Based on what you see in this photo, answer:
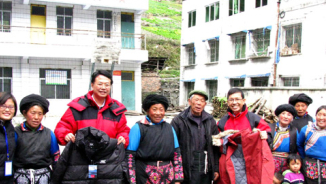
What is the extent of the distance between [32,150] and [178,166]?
1.51 meters

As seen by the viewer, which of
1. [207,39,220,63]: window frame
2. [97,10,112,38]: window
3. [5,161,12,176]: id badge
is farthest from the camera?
[207,39,220,63]: window frame

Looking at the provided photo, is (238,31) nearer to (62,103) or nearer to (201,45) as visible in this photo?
(201,45)

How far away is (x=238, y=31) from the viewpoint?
17500mm

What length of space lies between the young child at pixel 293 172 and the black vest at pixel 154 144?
155 centimetres

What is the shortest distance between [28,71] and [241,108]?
13.3 m

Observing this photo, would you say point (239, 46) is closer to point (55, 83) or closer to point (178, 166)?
point (55, 83)

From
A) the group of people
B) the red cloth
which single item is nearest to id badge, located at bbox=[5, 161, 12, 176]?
the group of people

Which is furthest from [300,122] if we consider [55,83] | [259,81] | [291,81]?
[55,83]

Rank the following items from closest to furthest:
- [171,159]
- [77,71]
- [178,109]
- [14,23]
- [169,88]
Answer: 1. [171,159]
2. [14,23]
3. [77,71]
4. [178,109]
5. [169,88]

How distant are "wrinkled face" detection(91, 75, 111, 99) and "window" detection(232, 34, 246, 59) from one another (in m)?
15.0

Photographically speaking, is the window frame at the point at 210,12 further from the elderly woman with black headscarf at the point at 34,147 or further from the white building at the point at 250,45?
the elderly woman with black headscarf at the point at 34,147

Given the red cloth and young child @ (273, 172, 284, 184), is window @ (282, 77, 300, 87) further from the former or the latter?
the red cloth

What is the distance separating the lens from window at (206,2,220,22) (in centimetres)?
1937

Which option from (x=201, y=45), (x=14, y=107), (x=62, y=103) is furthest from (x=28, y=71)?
(x=14, y=107)
